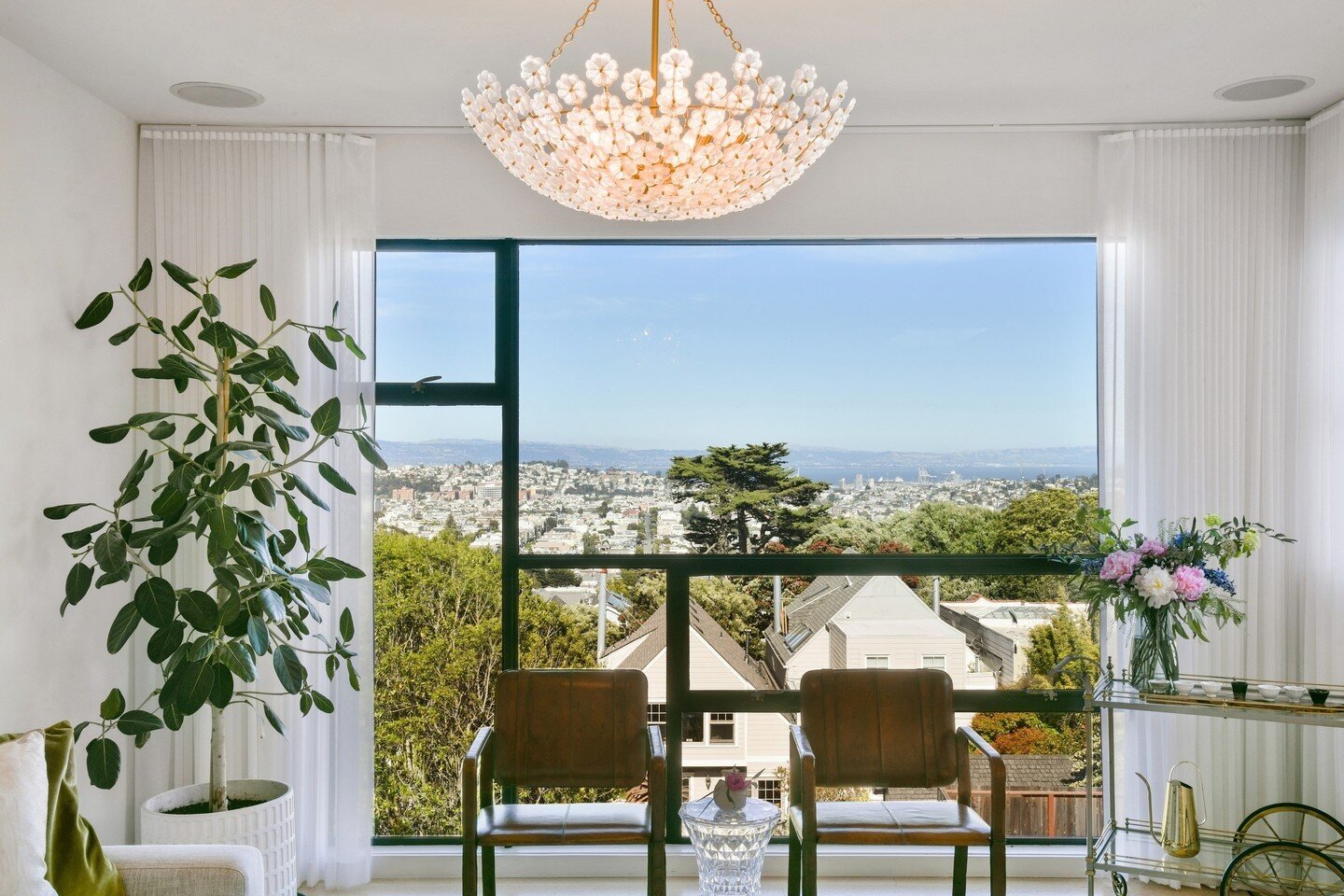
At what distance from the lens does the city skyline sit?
3.99 m

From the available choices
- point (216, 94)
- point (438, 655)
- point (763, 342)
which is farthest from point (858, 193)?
point (438, 655)

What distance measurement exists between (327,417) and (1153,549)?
8.83 ft

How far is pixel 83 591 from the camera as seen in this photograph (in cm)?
303

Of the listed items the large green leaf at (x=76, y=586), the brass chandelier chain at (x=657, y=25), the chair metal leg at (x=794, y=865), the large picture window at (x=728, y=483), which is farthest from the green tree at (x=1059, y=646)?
the large green leaf at (x=76, y=586)

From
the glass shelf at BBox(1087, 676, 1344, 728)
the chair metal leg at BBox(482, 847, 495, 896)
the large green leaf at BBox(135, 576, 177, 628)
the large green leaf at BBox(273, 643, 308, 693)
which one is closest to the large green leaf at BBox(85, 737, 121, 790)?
the large green leaf at BBox(135, 576, 177, 628)

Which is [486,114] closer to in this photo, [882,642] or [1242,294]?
[882,642]

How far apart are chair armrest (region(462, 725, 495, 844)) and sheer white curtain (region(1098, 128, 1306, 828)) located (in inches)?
89.5

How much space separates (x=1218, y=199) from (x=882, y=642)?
2035 millimetres

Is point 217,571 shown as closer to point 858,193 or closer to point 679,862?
point 679,862

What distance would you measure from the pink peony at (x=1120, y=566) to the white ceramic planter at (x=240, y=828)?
2756 mm

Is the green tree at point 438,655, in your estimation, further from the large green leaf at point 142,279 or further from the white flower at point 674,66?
the white flower at point 674,66

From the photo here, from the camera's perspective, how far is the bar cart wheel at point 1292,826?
3418 mm

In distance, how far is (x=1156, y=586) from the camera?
326 centimetres

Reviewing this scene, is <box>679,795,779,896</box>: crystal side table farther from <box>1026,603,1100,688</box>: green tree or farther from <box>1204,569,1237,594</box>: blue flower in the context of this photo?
<box>1204,569,1237,594</box>: blue flower
